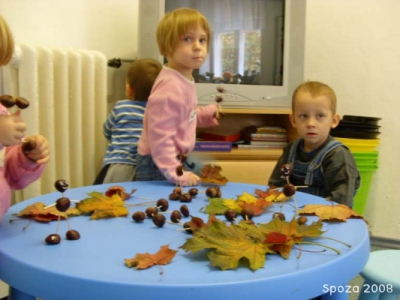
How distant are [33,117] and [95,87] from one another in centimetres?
34

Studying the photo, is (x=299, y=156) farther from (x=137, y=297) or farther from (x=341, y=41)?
(x=341, y=41)

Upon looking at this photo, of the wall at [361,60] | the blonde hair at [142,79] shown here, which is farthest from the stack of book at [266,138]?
the blonde hair at [142,79]

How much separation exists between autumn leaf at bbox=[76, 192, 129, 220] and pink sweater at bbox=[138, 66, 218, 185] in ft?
0.92

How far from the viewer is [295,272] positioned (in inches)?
21.3

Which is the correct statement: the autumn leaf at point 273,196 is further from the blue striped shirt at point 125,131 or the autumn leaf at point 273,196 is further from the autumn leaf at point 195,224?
the blue striped shirt at point 125,131

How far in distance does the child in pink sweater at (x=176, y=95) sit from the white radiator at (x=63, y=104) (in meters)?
0.51

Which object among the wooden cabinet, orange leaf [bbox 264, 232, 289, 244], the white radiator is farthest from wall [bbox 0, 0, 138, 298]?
orange leaf [bbox 264, 232, 289, 244]

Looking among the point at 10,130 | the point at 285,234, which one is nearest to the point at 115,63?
the point at 10,130

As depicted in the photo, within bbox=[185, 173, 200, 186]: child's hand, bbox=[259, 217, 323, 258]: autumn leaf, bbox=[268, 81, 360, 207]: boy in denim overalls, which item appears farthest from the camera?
bbox=[268, 81, 360, 207]: boy in denim overalls

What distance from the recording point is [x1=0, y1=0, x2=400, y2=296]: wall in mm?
2172

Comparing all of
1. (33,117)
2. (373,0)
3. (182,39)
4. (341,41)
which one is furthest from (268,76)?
(33,117)

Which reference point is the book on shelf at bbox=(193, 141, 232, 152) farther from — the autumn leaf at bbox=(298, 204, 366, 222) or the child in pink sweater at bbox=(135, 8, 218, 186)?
the autumn leaf at bbox=(298, 204, 366, 222)

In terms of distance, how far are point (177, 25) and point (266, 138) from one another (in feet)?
3.53

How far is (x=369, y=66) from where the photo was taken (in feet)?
7.50
